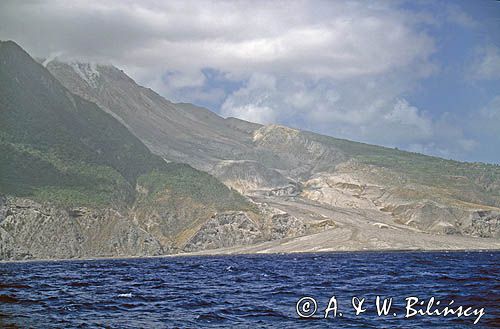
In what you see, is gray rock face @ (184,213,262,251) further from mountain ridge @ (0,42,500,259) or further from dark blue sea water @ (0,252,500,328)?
dark blue sea water @ (0,252,500,328)

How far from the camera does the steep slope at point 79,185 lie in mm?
128000

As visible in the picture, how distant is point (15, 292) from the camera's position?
36.4 meters

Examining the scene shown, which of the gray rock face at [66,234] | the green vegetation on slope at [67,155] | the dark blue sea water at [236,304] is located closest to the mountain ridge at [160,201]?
the gray rock face at [66,234]

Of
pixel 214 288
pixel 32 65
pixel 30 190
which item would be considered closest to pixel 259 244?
pixel 30 190

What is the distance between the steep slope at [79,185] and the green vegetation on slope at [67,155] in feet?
0.88

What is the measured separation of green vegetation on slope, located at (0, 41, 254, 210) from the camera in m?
144

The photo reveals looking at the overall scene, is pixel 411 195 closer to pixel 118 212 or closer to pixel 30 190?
pixel 118 212

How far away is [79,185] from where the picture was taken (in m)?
150

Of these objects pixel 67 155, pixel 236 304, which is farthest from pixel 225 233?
pixel 236 304

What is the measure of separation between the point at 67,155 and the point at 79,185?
47.4ft

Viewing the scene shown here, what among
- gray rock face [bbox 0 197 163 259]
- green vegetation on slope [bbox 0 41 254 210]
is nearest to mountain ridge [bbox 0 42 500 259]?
gray rock face [bbox 0 197 163 259]

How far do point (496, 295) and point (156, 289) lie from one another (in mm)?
18803

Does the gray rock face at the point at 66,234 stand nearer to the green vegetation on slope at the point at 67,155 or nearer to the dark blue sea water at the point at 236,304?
the green vegetation on slope at the point at 67,155

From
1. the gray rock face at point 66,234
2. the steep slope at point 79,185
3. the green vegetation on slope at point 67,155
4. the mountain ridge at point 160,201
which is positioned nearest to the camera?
the gray rock face at point 66,234
